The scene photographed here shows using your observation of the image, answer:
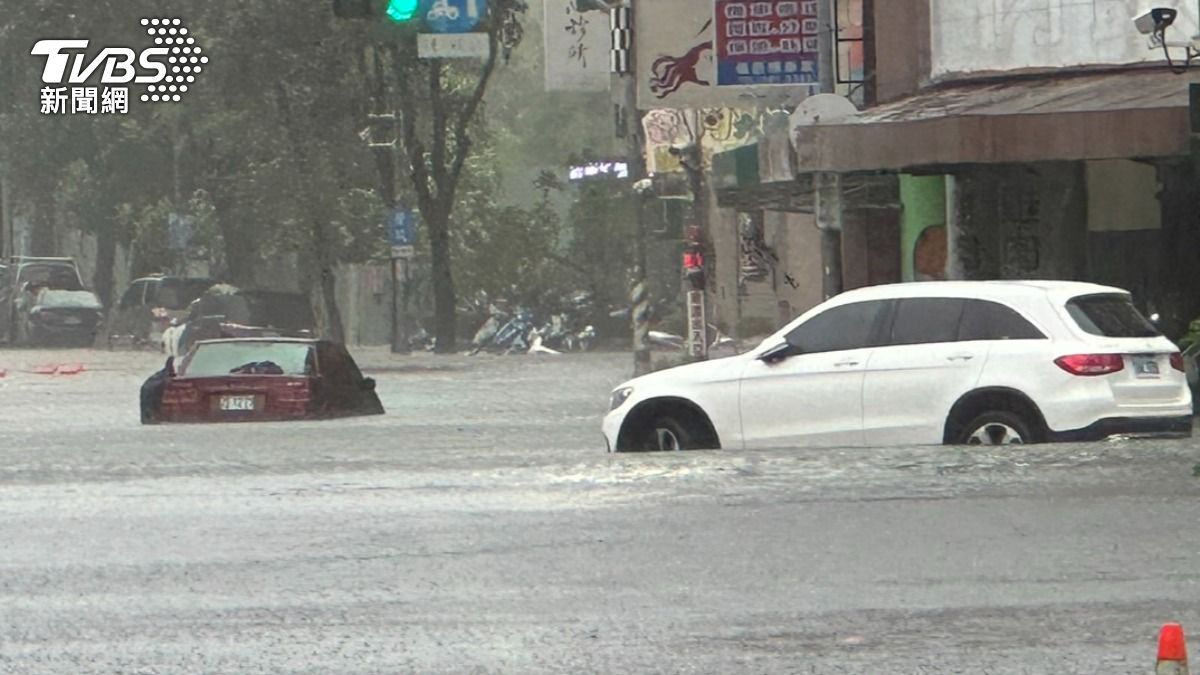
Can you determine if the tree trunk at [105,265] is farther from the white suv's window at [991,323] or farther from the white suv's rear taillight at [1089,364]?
the white suv's rear taillight at [1089,364]

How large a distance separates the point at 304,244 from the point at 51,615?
4546 centimetres

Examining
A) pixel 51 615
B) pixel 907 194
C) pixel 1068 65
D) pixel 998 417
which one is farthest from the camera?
pixel 907 194

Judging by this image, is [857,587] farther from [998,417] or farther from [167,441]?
[167,441]

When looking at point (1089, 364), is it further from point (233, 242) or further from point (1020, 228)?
point (233, 242)

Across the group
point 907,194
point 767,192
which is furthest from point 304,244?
point 907,194

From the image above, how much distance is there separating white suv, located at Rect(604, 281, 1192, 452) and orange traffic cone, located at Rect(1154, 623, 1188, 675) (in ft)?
36.7

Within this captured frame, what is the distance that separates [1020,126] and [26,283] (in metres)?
Answer: 42.7

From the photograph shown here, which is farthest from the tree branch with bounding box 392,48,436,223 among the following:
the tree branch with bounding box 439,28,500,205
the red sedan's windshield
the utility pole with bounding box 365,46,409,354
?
the red sedan's windshield

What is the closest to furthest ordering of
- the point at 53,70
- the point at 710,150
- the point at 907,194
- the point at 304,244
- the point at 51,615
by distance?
the point at 51,615
the point at 907,194
the point at 710,150
the point at 304,244
the point at 53,70

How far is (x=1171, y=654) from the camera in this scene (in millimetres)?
7727

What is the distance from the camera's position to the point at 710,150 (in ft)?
172

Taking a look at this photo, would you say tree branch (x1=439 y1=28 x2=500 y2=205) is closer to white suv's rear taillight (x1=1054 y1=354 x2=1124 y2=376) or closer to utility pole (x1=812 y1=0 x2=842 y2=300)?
utility pole (x1=812 y1=0 x2=842 y2=300)

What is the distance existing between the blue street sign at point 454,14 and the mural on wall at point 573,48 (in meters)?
13.7

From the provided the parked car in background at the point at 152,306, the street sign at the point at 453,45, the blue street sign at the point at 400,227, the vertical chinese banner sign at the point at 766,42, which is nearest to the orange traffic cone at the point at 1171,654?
the vertical chinese banner sign at the point at 766,42
